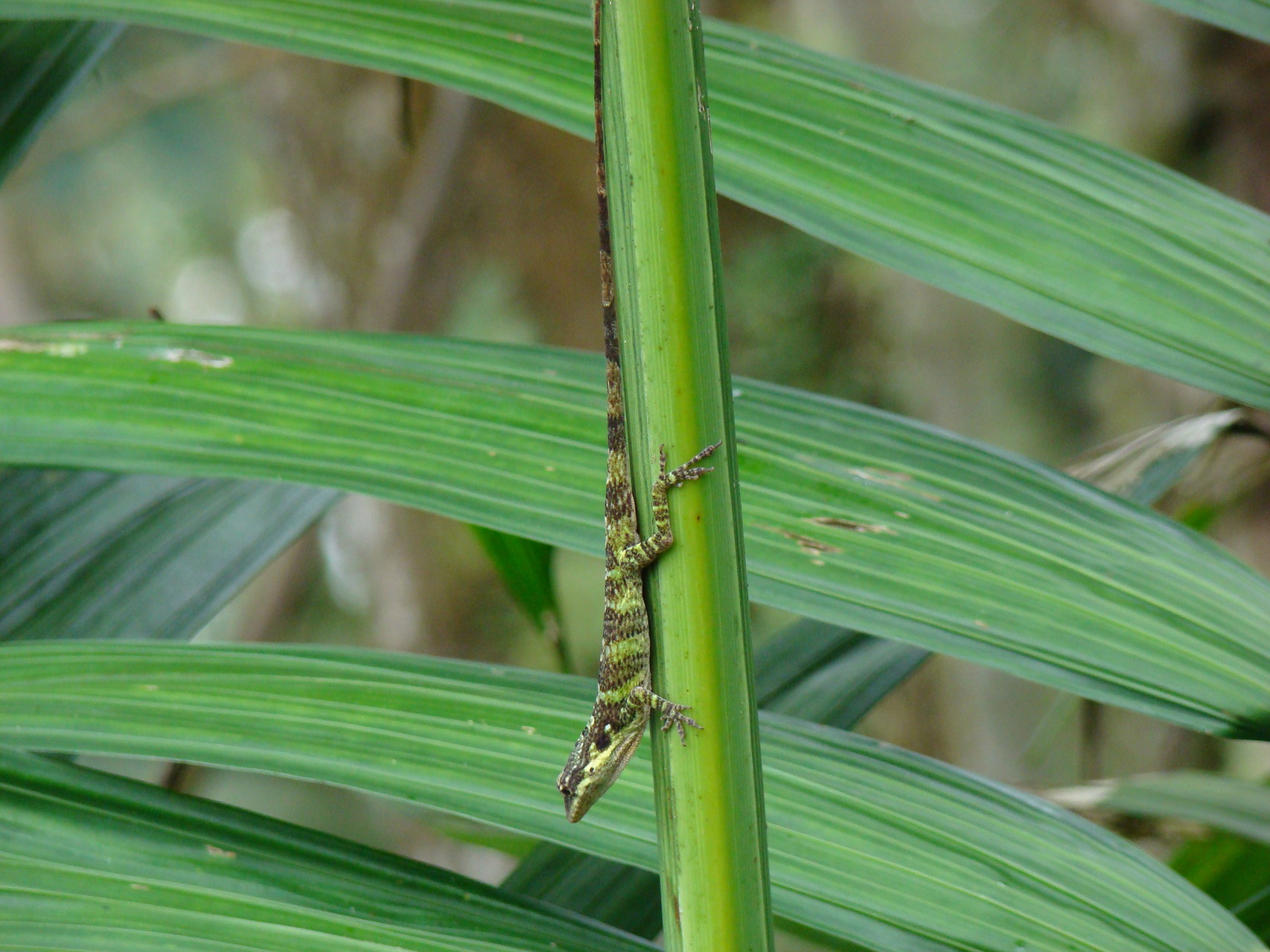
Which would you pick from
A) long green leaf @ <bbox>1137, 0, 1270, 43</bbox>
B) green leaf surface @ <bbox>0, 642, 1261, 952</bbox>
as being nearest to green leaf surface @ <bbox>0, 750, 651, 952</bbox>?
green leaf surface @ <bbox>0, 642, 1261, 952</bbox>

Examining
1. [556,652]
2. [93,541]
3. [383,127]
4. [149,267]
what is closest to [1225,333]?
[556,652]

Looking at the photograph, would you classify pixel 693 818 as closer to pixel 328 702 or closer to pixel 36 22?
pixel 328 702

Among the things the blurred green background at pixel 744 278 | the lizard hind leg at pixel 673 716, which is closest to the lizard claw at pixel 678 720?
the lizard hind leg at pixel 673 716

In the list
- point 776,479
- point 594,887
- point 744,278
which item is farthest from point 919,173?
point 744,278

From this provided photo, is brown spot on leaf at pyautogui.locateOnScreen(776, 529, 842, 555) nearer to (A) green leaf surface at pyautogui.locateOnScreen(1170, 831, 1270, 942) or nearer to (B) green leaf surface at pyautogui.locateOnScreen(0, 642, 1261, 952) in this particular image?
(B) green leaf surface at pyautogui.locateOnScreen(0, 642, 1261, 952)

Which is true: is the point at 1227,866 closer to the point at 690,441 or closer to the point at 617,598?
the point at 617,598
